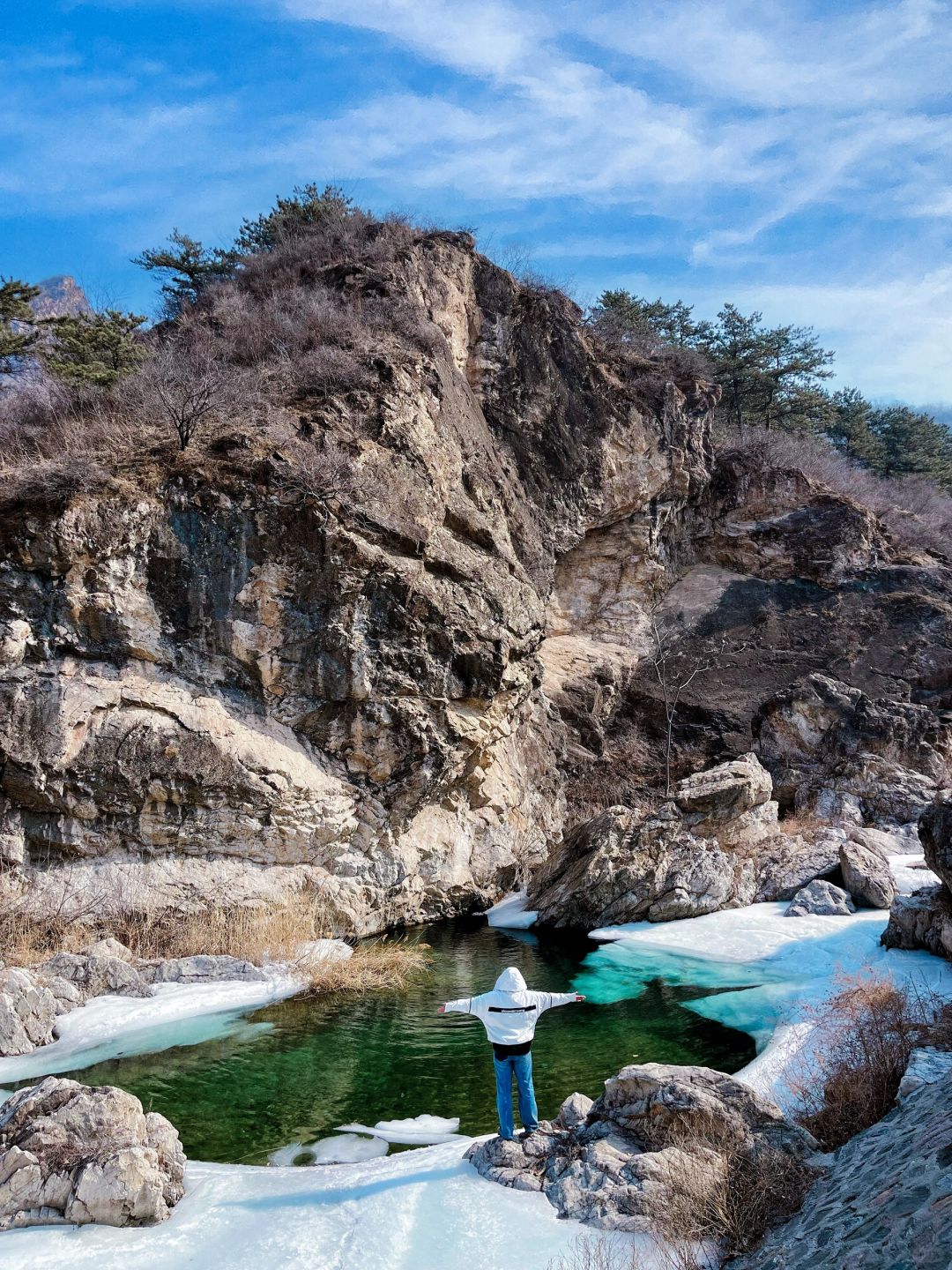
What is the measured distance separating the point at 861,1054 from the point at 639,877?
985cm

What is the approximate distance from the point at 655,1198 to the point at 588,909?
12.2 meters

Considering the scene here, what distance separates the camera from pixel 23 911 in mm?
12891

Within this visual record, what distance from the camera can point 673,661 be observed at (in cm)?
2736

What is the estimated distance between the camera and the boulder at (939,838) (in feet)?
37.6

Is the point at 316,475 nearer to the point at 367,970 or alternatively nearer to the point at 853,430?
the point at 367,970

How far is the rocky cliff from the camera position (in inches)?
570

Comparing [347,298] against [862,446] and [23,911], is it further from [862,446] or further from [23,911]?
[862,446]

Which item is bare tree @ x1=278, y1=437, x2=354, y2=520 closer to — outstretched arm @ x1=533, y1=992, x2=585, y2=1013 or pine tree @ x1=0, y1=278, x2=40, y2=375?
pine tree @ x1=0, y1=278, x2=40, y2=375

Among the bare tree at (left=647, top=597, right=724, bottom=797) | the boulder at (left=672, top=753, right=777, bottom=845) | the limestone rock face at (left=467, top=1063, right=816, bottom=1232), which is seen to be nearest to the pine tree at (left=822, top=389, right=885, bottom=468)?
the bare tree at (left=647, top=597, right=724, bottom=797)

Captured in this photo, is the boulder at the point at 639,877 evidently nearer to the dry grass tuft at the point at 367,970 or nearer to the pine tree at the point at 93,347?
the dry grass tuft at the point at 367,970

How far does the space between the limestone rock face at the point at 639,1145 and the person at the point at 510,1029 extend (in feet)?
0.65

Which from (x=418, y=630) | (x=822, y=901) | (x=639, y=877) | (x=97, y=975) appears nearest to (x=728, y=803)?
(x=639, y=877)

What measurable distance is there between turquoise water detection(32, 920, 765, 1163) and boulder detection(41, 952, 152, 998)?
190 centimetres

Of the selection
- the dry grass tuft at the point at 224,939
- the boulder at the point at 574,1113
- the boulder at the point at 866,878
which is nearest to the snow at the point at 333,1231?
A: the boulder at the point at 574,1113
